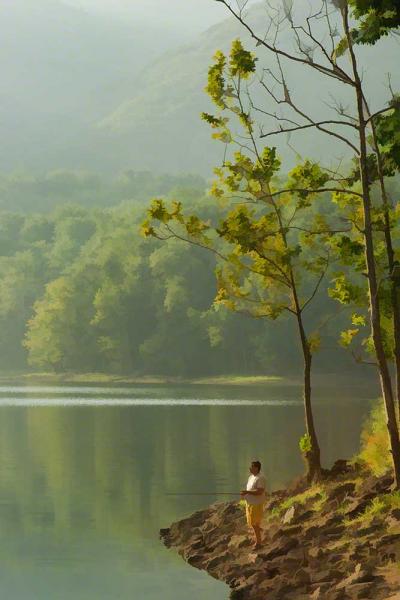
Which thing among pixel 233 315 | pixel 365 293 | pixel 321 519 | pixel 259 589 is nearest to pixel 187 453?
pixel 365 293

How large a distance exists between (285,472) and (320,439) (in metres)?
14.3

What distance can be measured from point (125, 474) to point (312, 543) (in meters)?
22.2

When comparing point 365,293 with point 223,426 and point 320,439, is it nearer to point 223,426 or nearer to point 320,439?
point 320,439

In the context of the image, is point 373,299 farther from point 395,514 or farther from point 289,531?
point 289,531

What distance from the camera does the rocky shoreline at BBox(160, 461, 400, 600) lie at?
73.2 feet

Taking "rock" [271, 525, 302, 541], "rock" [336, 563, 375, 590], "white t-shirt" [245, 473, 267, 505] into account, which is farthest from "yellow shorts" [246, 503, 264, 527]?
"rock" [336, 563, 375, 590]

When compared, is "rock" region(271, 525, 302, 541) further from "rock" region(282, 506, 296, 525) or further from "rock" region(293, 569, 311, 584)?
"rock" region(293, 569, 311, 584)

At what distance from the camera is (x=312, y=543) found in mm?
25688

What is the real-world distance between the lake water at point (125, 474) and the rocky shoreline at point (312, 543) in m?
0.79

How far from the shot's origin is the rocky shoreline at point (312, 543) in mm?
22297

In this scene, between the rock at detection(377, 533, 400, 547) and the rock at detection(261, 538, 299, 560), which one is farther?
the rock at detection(261, 538, 299, 560)

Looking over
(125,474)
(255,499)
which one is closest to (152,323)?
(125,474)

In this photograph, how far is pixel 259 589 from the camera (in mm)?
23516

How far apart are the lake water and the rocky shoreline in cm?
79
